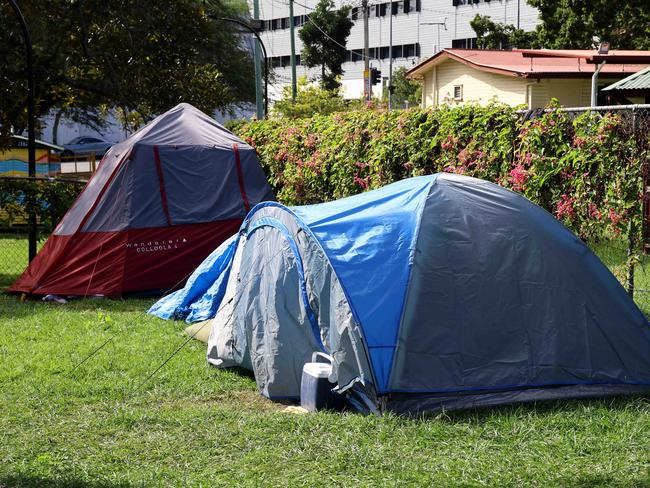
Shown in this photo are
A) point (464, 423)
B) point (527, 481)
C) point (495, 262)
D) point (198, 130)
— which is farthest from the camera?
point (198, 130)

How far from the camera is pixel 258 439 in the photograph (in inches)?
220

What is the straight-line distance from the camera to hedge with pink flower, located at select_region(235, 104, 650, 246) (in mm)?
7633

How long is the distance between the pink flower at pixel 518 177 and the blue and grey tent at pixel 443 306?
1.55 metres

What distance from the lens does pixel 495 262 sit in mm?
Result: 6406

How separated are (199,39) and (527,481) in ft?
40.0

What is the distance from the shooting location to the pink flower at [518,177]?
832cm

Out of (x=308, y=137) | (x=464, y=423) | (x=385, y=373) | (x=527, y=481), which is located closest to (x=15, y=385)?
(x=385, y=373)

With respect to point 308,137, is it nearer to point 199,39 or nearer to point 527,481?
point 199,39

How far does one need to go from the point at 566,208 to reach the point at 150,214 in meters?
5.57

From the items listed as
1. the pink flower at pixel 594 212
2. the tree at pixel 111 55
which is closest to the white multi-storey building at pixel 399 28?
the tree at pixel 111 55

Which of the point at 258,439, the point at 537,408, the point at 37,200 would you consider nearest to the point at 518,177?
the point at 537,408

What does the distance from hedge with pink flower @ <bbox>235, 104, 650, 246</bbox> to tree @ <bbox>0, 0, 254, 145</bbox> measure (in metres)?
4.13

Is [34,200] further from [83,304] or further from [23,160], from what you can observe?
[23,160]

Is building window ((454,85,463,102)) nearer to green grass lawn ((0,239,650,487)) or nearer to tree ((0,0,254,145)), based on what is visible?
tree ((0,0,254,145))
